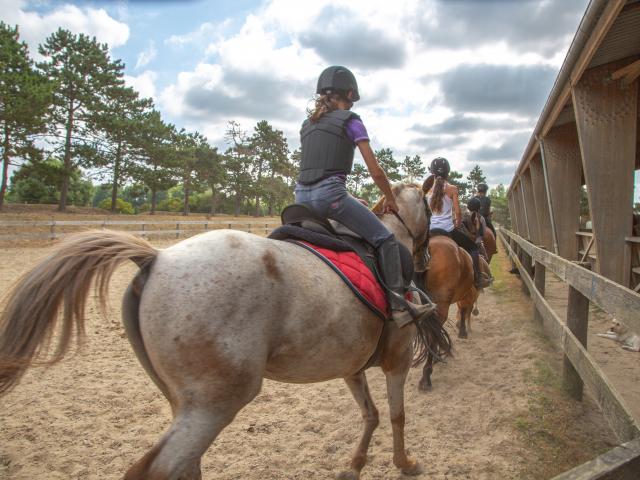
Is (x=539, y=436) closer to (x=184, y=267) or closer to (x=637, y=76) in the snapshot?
(x=184, y=267)

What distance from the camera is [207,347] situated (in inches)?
76.3

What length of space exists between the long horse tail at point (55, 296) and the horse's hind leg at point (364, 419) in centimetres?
210

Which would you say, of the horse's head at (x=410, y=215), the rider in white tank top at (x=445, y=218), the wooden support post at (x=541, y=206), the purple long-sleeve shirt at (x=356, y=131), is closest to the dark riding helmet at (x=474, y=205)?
the wooden support post at (x=541, y=206)

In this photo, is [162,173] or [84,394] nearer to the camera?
[84,394]

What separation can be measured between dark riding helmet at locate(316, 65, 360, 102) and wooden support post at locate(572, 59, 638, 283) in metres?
3.39

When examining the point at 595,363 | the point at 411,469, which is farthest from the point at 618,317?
the point at 411,469

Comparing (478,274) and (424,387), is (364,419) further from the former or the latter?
(478,274)

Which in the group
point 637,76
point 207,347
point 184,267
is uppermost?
point 637,76

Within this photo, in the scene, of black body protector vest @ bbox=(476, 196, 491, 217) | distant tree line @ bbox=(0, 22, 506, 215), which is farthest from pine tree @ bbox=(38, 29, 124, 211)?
black body protector vest @ bbox=(476, 196, 491, 217)

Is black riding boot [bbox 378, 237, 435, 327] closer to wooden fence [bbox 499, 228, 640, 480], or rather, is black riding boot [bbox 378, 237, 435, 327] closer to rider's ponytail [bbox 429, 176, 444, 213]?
wooden fence [bbox 499, 228, 640, 480]

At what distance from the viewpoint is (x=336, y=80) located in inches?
118

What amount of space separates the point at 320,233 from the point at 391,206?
1.04 metres

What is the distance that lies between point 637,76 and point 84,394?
687cm

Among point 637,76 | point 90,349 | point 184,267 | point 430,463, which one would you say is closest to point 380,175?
point 184,267
